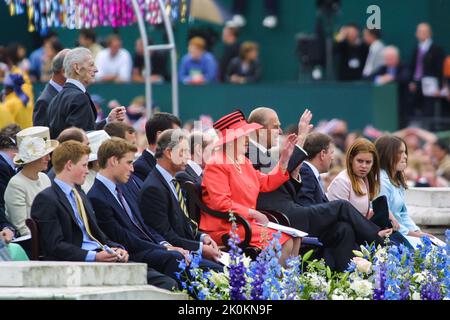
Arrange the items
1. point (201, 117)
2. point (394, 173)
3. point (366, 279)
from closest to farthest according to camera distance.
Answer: point (366, 279) < point (394, 173) < point (201, 117)

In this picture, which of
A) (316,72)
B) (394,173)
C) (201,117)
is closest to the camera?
(394,173)

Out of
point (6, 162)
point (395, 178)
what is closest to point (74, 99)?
point (6, 162)

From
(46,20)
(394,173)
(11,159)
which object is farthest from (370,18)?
(11,159)

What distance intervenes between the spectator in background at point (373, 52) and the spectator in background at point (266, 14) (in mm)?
2811

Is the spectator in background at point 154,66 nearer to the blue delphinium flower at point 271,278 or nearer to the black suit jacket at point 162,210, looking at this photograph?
the black suit jacket at point 162,210

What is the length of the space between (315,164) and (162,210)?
1.85 m

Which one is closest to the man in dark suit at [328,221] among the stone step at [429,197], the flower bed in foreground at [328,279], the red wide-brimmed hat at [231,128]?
the red wide-brimmed hat at [231,128]

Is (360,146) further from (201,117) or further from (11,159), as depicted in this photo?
(201,117)

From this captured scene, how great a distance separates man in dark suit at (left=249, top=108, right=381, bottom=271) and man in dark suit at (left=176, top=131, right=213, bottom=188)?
1.78 feet

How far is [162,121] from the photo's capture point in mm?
11273

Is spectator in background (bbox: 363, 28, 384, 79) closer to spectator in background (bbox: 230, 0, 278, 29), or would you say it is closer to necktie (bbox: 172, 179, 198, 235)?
spectator in background (bbox: 230, 0, 278, 29)

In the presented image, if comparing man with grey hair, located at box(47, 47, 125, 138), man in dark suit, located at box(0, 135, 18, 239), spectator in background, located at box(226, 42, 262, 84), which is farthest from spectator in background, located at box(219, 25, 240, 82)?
man in dark suit, located at box(0, 135, 18, 239)

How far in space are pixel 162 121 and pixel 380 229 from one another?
182cm

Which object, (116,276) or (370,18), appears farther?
(370,18)
